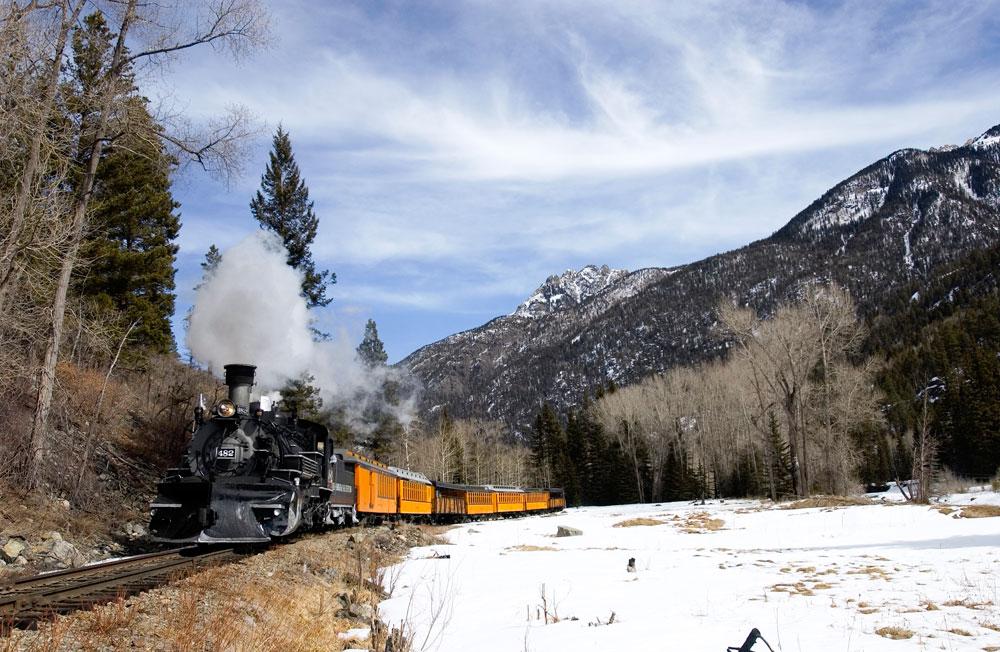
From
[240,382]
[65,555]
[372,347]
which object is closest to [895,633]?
[240,382]

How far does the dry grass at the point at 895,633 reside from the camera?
21.1ft

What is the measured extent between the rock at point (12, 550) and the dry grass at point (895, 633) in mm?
12118

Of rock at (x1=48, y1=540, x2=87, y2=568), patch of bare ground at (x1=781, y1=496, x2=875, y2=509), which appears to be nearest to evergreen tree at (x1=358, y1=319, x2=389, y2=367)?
patch of bare ground at (x1=781, y1=496, x2=875, y2=509)

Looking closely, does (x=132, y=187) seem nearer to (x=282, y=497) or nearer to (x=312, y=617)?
(x=282, y=497)

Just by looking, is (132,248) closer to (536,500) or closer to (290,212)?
(290,212)

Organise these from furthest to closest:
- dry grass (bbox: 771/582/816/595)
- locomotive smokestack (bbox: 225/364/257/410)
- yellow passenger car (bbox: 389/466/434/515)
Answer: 1. yellow passenger car (bbox: 389/466/434/515)
2. locomotive smokestack (bbox: 225/364/257/410)
3. dry grass (bbox: 771/582/816/595)

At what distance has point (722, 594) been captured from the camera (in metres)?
9.38

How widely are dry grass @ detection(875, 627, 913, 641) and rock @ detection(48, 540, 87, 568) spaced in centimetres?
1150

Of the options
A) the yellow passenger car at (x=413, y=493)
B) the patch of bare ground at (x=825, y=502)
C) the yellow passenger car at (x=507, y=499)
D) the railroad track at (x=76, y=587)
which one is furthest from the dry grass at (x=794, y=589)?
the yellow passenger car at (x=507, y=499)

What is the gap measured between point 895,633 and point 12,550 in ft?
40.6

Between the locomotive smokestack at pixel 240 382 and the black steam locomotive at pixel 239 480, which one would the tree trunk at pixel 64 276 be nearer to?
the black steam locomotive at pixel 239 480

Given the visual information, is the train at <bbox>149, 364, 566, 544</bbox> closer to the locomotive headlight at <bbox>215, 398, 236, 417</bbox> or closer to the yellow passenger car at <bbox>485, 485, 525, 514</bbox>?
the locomotive headlight at <bbox>215, 398, 236, 417</bbox>

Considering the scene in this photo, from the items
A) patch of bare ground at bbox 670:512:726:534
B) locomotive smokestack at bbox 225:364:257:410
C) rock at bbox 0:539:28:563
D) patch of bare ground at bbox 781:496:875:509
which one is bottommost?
patch of bare ground at bbox 670:512:726:534

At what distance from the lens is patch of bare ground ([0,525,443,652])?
16.4ft
